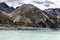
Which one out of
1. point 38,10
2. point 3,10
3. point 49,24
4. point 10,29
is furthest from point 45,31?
point 3,10

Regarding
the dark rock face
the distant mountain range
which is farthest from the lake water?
the dark rock face

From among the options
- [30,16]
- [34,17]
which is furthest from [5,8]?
[34,17]

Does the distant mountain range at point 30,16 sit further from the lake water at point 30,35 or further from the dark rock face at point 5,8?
the lake water at point 30,35

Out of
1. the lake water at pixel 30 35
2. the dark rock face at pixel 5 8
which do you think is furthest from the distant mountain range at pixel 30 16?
the lake water at pixel 30 35

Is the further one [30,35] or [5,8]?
[5,8]

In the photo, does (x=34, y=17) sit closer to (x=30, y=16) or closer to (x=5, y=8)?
(x=30, y=16)
